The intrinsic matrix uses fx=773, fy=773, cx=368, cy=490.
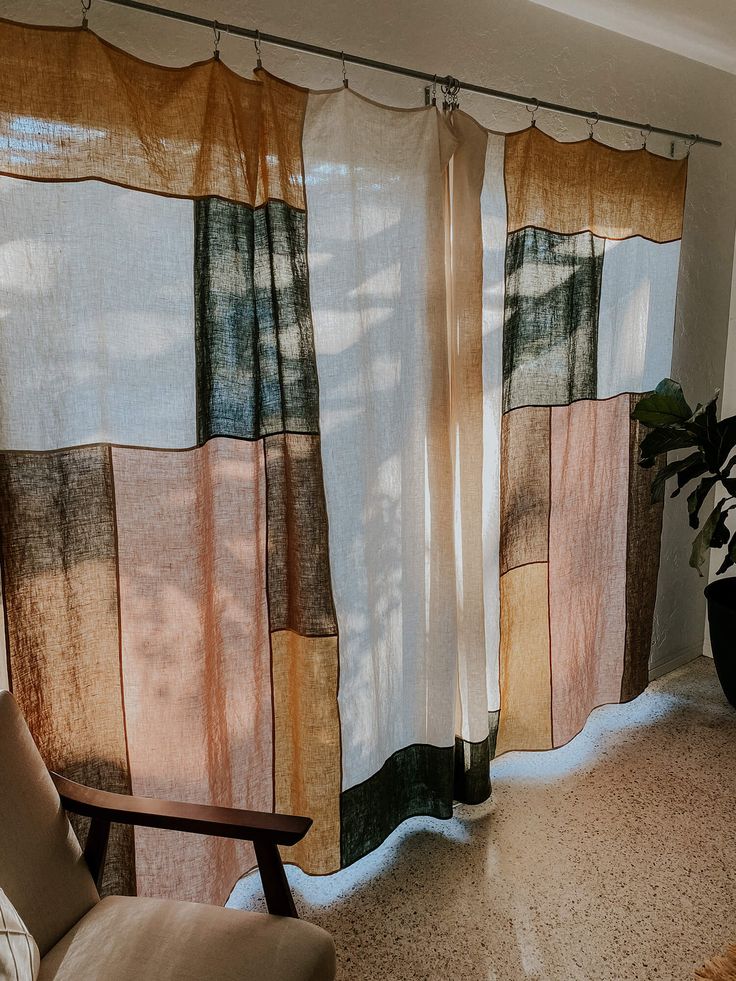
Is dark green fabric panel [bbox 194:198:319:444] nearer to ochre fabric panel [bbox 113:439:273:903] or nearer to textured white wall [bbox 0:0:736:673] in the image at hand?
ochre fabric panel [bbox 113:439:273:903]

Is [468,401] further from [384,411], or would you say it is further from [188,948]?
[188,948]

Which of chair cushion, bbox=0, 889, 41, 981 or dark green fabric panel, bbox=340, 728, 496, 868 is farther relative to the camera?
dark green fabric panel, bbox=340, 728, 496, 868

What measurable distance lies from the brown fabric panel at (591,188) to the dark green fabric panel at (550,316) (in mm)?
63

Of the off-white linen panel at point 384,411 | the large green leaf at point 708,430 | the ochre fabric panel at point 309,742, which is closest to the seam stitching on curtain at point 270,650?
the ochre fabric panel at point 309,742

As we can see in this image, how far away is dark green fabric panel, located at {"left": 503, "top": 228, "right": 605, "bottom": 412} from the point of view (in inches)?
96.7

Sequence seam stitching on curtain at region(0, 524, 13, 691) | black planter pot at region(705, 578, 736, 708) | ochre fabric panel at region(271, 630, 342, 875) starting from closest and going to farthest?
1. seam stitching on curtain at region(0, 524, 13, 691)
2. ochre fabric panel at region(271, 630, 342, 875)
3. black planter pot at region(705, 578, 736, 708)

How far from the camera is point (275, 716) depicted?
2.09m

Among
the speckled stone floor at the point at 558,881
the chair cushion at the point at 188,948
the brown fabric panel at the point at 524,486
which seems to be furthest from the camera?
the brown fabric panel at the point at 524,486

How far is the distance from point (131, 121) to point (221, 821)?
1.46m

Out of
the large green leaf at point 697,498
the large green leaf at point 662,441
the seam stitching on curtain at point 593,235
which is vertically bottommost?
the large green leaf at point 697,498

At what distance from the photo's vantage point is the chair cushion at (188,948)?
1.36 m

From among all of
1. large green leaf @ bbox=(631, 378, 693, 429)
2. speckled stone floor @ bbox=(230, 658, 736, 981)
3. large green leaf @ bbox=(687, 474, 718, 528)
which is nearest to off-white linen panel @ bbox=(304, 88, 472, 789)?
speckled stone floor @ bbox=(230, 658, 736, 981)

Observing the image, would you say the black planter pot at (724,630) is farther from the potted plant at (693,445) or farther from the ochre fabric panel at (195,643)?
the ochre fabric panel at (195,643)

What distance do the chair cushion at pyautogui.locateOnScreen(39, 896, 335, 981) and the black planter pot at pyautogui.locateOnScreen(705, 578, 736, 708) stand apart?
2.19 metres
